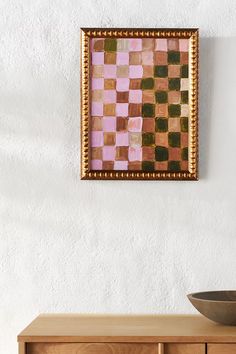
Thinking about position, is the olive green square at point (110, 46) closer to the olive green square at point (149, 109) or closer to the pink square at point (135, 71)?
the pink square at point (135, 71)

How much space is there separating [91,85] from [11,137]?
408 mm

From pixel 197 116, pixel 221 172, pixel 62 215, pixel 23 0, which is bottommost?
pixel 62 215

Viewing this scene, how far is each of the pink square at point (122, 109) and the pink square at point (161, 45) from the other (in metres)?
0.28

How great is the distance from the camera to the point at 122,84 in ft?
10.0

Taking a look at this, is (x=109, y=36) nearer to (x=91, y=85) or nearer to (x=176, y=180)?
(x=91, y=85)

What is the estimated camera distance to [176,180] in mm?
3049

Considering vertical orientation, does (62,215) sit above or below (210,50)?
below

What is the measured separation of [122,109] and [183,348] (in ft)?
3.46

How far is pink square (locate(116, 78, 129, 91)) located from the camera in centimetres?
305

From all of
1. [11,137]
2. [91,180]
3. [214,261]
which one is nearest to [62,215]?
[91,180]

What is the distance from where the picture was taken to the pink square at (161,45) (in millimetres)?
3049

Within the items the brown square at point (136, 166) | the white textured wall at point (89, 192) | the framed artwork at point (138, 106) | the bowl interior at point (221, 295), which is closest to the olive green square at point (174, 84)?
the framed artwork at point (138, 106)

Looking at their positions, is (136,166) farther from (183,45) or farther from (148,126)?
(183,45)

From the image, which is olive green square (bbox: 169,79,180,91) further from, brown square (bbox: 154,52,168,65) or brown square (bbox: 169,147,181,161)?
brown square (bbox: 169,147,181,161)
